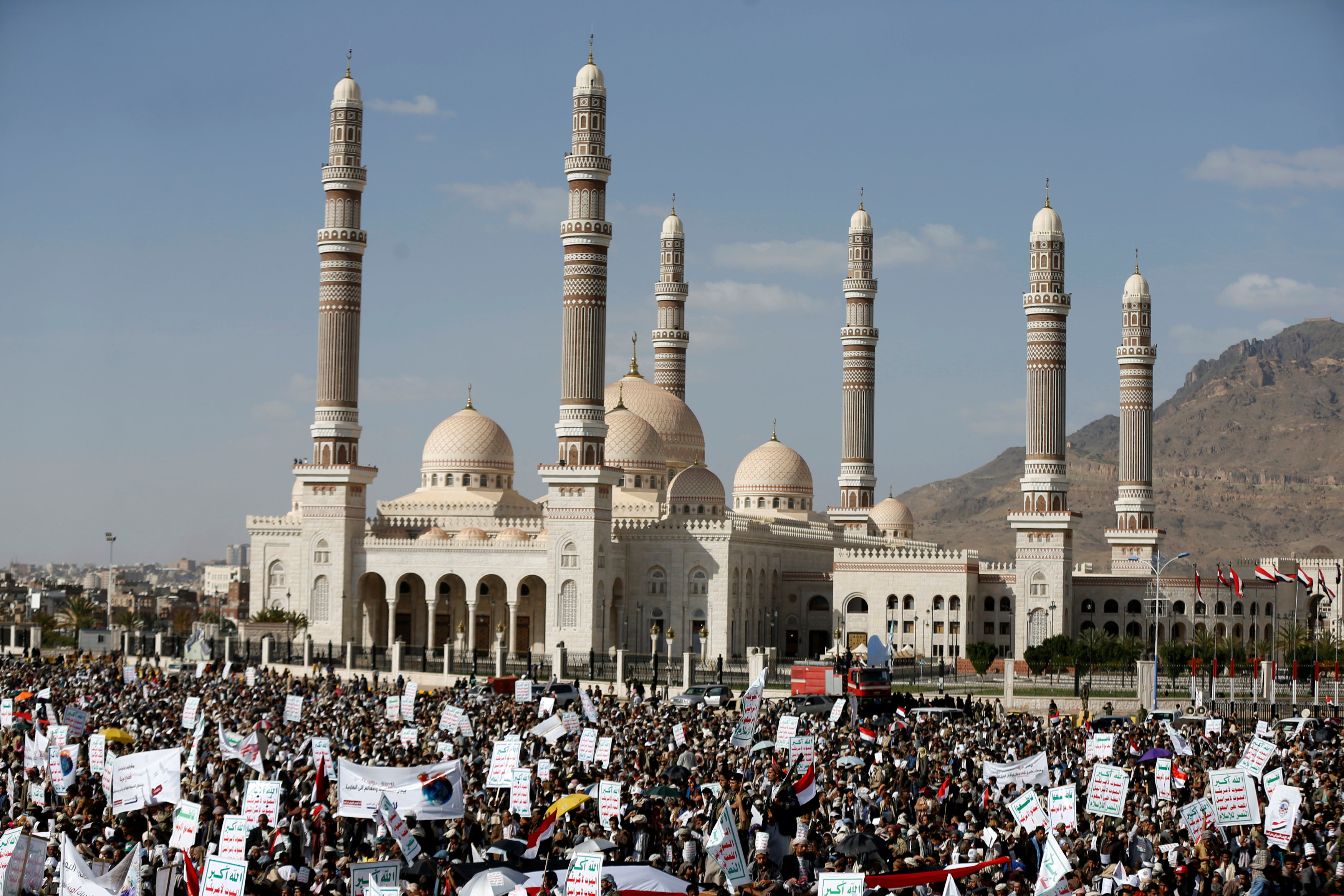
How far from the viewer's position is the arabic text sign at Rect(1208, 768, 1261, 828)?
18516mm

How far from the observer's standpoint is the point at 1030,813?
60.0 feet

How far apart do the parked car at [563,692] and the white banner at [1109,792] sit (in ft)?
63.0

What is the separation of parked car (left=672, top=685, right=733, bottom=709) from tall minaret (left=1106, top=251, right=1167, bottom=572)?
1194 inches

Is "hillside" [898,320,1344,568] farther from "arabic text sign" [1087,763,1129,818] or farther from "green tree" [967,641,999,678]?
"arabic text sign" [1087,763,1129,818]

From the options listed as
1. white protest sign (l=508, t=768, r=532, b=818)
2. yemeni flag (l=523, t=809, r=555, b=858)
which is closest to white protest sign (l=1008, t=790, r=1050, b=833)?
yemeni flag (l=523, t=809, r=555, b=858)

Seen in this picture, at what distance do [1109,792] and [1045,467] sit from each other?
143ft

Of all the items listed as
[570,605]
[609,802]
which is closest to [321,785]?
[609,802]

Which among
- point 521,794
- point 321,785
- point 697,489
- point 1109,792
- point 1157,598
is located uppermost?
point 697,489

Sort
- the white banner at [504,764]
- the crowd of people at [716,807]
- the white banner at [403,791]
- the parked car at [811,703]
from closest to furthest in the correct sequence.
Result: the crowd of people at [716,807] < the white banner at [403,791] < the white banner at [504,764] < the parked car at [811,703]

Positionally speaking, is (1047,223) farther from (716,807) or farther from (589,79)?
(716,807)

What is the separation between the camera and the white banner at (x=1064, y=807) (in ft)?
61.4

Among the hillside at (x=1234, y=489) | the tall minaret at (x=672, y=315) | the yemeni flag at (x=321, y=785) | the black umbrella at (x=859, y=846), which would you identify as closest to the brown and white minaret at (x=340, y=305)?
the tall minaret at (x=672, y=315)

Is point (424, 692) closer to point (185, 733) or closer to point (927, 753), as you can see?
point (185, 733)

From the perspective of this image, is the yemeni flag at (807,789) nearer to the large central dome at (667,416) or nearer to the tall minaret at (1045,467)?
the tall minaret at (1045,467)
